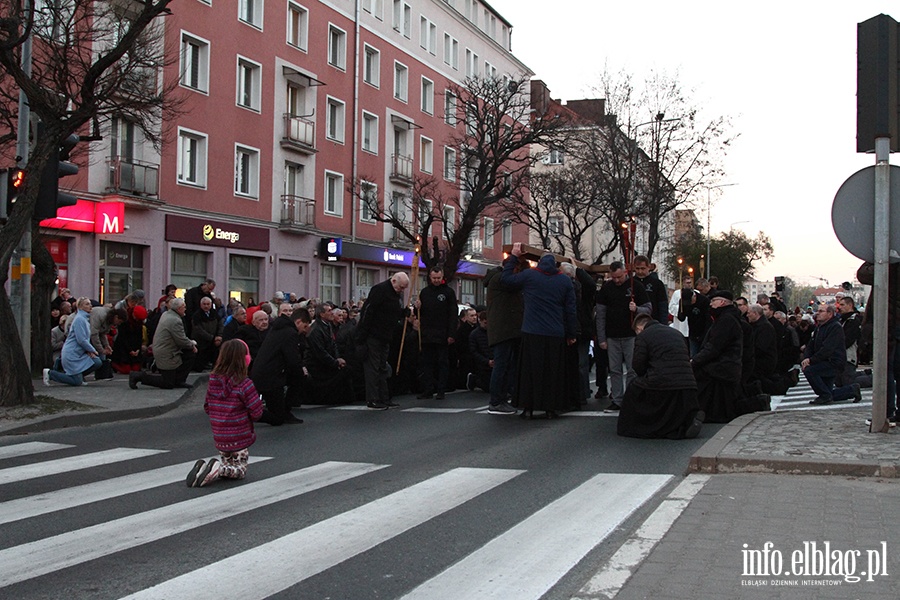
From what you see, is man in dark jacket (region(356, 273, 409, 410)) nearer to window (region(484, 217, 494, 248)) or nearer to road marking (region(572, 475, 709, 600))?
road marking (region(572, 475, 709, 600))

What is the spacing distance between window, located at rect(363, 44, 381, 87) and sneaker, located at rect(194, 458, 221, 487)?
37570mm

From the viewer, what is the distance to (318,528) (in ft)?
19.5

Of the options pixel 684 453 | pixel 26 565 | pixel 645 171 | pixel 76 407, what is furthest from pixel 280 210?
pixel 26 565

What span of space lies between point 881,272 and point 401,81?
39.9 metres

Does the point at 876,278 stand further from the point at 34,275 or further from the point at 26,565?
the point at 34,275

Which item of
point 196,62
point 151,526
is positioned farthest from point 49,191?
point 196,62

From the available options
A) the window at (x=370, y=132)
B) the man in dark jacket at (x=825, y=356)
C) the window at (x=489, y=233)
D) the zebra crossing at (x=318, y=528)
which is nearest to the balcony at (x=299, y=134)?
the window at (x=370, y=132)

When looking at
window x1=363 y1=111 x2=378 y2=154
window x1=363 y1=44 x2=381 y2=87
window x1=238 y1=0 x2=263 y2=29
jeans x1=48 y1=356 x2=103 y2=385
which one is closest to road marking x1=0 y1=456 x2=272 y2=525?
jeans x1=48 y1=356 x2=103 y2=385

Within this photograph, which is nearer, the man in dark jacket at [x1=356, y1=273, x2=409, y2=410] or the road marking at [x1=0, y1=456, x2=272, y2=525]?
the road marking at [x1=0, y1=456, x2=272, y2=525]

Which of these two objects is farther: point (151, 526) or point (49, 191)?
point (49, 191)

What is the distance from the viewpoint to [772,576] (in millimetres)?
4691

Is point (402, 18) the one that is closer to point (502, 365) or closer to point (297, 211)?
point (297, 211)

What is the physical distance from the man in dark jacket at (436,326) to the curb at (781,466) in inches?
274

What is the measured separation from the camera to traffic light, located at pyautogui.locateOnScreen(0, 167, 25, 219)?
41.5 ft
